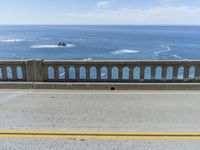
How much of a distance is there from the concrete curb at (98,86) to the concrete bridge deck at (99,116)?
235mm

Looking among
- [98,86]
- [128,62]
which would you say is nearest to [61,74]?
[98,86]

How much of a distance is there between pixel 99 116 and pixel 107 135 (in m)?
0.93

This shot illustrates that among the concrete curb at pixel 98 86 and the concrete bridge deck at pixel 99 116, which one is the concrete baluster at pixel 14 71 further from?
the concrete bridge deck at pixel 99 116

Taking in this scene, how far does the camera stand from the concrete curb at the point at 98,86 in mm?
7137

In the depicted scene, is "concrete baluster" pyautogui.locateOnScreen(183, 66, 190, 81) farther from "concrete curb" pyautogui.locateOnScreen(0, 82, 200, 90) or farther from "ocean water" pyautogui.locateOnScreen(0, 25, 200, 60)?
"ocean water" pyautogui.locateOnScreen(0, 25, 200, 60)

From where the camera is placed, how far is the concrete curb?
7.14m

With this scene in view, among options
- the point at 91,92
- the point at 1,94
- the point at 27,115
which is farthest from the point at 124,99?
the point at 1,94

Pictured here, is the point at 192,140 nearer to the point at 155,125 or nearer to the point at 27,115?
the point at 155,125

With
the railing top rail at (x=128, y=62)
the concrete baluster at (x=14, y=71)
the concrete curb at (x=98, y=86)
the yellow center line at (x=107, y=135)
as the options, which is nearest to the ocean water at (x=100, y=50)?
the railing top rail at (x=128, y=62)

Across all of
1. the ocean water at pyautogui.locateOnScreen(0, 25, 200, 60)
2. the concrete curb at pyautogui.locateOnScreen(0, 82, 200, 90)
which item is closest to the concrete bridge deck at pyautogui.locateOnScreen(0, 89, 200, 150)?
the concrete curb at pyautogui.locateOnScreen(0, 82, 200, 90)

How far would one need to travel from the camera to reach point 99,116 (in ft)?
16.5

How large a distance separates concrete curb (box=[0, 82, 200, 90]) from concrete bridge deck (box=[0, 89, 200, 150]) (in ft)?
0.77

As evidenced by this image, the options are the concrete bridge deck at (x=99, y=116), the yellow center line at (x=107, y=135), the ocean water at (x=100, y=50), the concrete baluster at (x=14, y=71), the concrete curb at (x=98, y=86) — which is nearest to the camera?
the concrete bridge deck at (x=99, y=116)

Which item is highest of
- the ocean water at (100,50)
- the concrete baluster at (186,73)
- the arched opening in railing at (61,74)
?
the concrete baluster at (186,73)
